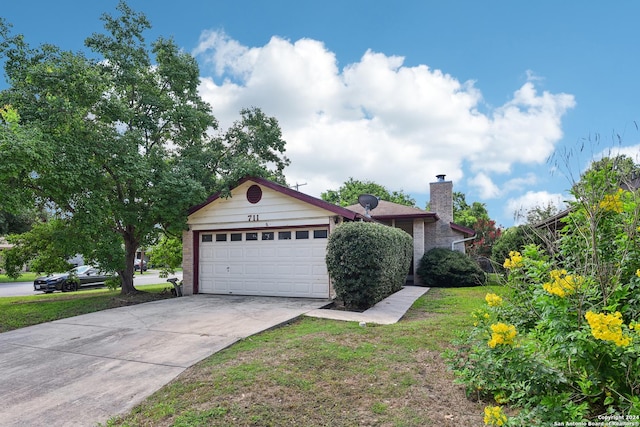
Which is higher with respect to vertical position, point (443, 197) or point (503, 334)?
point (443, 197)

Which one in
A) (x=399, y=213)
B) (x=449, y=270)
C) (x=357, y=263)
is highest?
(x=399, y=213)

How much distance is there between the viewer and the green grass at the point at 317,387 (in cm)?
350

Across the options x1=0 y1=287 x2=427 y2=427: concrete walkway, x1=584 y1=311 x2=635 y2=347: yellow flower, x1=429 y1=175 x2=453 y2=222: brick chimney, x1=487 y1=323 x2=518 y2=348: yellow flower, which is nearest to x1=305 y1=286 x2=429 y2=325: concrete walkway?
x1=0 y1=287 x2=427 y2=427: concrete walkway

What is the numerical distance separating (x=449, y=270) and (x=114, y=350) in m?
12.9

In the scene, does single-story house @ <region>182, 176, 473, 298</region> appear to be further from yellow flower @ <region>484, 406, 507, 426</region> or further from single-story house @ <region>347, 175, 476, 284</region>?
yellow flower @ <region>484, 406, 507, 426</region>

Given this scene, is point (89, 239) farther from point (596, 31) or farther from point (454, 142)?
point (596, 31)

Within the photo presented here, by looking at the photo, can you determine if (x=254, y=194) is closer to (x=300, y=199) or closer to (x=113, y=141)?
(x=300, y=199)

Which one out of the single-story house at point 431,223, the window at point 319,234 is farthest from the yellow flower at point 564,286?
the single-story house at point 431,223

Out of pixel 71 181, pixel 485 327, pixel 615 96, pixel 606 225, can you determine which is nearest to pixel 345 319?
pixel 485 327

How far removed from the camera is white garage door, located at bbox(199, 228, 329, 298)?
10922 mm

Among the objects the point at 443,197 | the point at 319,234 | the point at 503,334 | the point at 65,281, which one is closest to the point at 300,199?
the point at 319,234

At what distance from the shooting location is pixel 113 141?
33.2ft

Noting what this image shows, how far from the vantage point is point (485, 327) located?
3.91 m

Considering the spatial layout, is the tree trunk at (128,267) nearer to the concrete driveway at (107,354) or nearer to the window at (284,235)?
the concrete driveway at (107,354)
